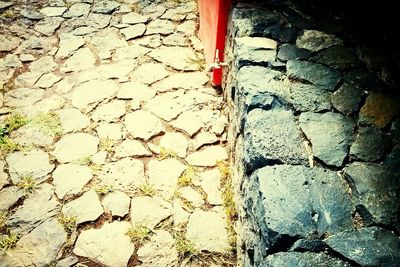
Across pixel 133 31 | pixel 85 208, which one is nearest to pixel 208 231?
pixel 85 208

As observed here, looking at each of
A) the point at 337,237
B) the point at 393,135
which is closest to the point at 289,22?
the point at 393,135

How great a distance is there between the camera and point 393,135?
7.86 ft

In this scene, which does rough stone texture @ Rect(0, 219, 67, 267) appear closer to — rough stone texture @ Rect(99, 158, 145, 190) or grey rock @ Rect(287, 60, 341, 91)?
rough stone texture @ Rect(99, 158, 145, 190)

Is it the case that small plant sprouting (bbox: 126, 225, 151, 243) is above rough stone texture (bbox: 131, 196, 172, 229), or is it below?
below

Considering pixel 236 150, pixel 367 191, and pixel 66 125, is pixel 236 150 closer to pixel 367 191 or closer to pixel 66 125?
pixel 367 191

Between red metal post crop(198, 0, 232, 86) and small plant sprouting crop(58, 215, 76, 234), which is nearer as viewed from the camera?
small plant sprouting crop(58, 215, 76, 234)

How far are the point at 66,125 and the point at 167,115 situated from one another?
1.09m

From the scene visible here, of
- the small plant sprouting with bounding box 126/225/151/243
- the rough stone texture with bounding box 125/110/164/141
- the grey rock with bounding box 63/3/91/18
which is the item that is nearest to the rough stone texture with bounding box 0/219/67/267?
the small plant sprouting with bounding box 126/225/151/243

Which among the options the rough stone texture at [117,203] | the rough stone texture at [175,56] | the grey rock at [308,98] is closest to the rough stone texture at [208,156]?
the rough stone texture at [117,203]

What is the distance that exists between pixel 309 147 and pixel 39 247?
7.39 feet

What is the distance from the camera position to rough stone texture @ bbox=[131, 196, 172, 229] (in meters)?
2.94

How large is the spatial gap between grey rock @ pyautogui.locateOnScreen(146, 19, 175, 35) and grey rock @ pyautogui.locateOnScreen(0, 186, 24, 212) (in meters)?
2.75

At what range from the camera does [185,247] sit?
9.08ft

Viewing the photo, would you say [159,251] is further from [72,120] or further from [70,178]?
[72,120]
